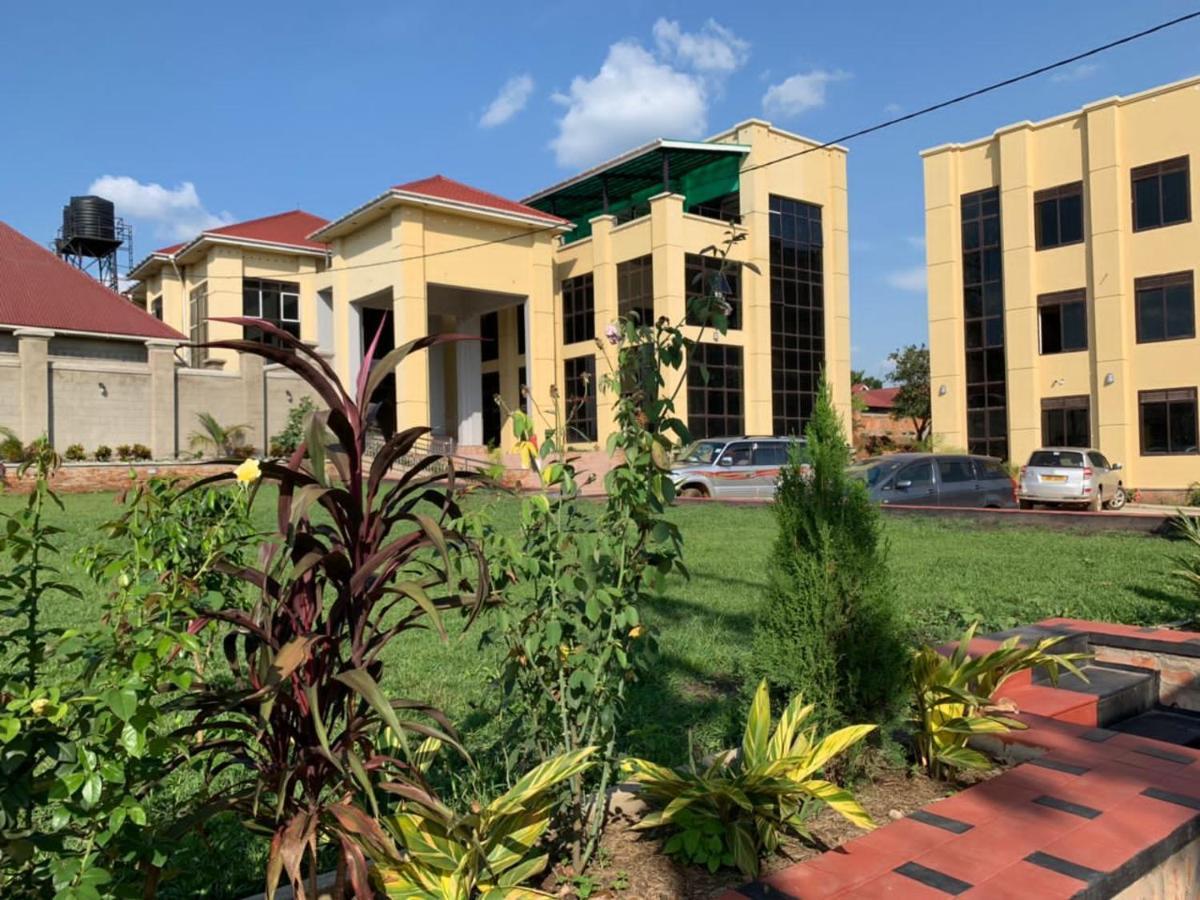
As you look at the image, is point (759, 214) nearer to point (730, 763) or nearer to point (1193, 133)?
point (1193, 133)

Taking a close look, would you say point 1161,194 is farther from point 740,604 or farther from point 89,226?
point 89,226

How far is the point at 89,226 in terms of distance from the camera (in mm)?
46500

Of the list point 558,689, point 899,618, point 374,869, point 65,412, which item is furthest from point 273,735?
point 65,412

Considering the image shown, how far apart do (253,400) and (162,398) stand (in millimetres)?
2977

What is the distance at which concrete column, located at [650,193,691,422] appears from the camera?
99.2ft

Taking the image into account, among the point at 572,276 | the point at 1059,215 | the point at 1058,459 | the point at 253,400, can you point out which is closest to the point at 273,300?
the point at 253,400

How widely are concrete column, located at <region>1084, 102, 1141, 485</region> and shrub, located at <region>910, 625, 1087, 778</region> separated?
1041 inches

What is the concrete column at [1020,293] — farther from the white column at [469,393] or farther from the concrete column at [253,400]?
the concrete column at [253,400]

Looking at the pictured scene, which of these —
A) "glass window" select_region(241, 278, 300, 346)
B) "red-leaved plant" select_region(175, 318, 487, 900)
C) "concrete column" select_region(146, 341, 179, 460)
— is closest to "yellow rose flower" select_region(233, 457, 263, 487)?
"red-leaved plant" select_region(175, 318, 487, 900)

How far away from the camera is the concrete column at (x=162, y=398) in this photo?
27875 millimetres

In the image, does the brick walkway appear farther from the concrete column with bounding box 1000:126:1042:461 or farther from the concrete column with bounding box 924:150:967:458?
the concrete column with bounding box 924:150:967:458

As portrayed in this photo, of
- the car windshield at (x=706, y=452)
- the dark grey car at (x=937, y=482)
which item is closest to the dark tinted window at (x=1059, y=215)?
the dark grey car at (x=937, y=482)

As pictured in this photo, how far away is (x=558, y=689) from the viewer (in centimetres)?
295

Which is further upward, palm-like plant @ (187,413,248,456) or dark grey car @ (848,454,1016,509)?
palm-like plant @ (187,413,248,456)
